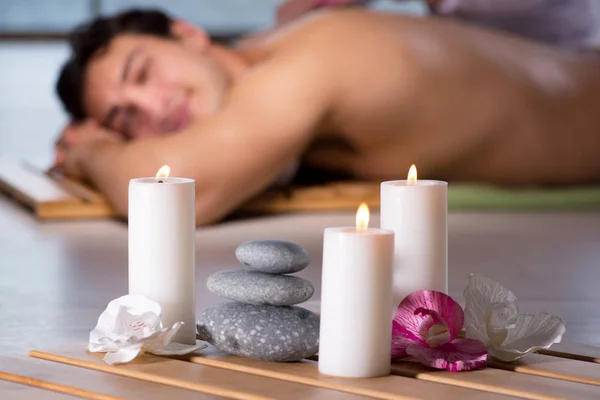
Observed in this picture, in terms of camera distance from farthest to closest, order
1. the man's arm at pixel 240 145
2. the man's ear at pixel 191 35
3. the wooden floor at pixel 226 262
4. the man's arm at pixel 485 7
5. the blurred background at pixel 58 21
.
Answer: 1. the blurred background at pixel 58 21
2. the man's arm at pixel 485 7
3. the man's ear at pixel 191 35
4. the man's arm at pixel 240 145
5. the wooden floor at pixel 226 262

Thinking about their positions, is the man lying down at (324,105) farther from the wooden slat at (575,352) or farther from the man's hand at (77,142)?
the wooden slat at (575,352)

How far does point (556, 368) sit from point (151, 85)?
172 centimetres

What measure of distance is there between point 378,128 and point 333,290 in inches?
67.1

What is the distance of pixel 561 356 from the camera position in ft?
4.42

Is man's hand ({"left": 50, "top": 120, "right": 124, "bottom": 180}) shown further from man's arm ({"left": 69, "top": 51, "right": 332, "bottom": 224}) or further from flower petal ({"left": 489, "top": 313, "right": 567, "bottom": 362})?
flower petal ({"left": 489, "top": 313, "right": 567, "bottom": 362})

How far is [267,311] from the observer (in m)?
1.29

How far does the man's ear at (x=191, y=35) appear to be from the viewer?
301cm

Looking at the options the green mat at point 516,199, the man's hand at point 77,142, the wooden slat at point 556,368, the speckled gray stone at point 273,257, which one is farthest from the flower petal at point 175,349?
the green mat at point 516,199

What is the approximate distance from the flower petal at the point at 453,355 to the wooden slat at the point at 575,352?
0.13 m

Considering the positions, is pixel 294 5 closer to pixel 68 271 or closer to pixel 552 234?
pixel 552 234

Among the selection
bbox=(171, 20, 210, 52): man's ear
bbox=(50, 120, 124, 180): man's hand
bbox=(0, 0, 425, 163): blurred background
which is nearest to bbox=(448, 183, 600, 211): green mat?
bbox=(171, 20, 210, 52): man's ear

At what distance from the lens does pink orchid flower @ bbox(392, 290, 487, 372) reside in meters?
1.25

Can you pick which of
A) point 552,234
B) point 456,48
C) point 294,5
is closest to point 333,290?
point 552,234

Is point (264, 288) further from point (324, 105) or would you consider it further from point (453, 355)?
point (324, 105)
